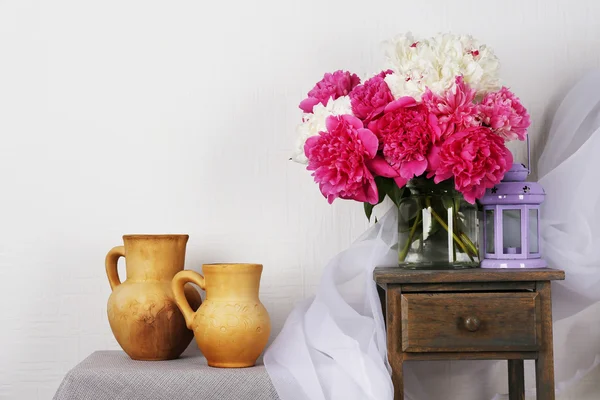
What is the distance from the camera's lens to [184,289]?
153 centimetres

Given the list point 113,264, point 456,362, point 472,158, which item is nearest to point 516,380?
point 456,362

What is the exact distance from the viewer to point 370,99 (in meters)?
1.37

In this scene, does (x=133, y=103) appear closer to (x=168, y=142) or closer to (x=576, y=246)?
(x=168, y=142)

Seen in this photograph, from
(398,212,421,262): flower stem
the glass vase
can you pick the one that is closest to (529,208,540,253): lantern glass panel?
the glass vase

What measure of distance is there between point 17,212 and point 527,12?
128 cm

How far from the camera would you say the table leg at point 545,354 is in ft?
4.26

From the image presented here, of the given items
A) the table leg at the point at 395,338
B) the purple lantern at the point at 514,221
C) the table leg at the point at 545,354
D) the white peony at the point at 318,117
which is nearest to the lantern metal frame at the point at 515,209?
the purple lantern at the point at 514,221

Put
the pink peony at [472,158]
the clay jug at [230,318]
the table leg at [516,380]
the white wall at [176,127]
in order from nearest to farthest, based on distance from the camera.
A: the pink peony at [472,158], the clay jug at [230,318], the table leg at [516,380], the white wall at [176,127]

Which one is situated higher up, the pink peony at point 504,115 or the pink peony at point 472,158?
the pink peony at point 504,115

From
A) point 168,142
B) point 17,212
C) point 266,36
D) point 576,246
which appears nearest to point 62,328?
point 17,212

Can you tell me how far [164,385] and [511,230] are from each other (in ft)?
2.35

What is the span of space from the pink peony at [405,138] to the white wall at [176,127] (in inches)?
15.1

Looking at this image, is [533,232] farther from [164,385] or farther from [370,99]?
[164,385]

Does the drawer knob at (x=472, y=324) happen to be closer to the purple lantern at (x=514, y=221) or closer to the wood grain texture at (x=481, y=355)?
the wood grain texture at (x=481, y=355)
